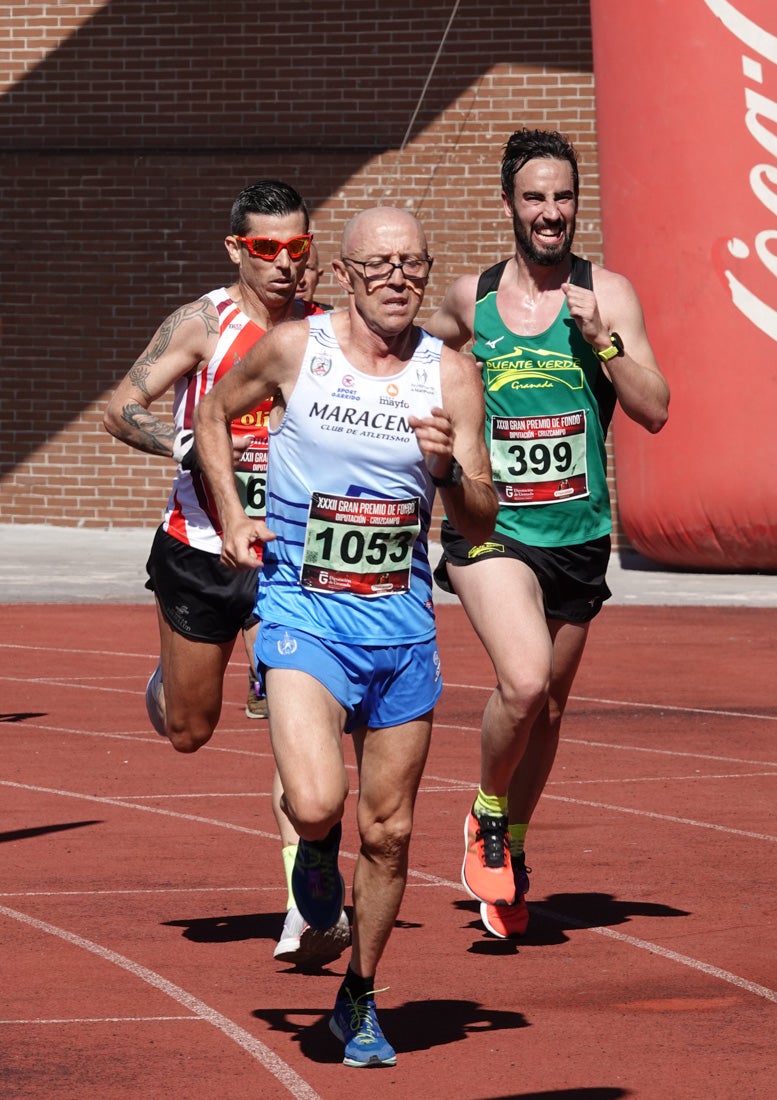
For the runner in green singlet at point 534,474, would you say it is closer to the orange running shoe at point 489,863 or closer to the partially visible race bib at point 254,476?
the orange running shoe at point 489,863

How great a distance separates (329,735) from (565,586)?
1850mm

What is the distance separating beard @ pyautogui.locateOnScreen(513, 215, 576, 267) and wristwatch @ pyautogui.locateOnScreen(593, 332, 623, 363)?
381 millimetres

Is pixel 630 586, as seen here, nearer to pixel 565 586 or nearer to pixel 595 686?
pixel 595 686

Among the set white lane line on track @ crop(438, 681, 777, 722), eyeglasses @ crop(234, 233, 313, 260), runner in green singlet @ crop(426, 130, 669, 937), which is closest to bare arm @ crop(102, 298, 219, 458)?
eyeglasses @ crop(234, 233, 313, 260)

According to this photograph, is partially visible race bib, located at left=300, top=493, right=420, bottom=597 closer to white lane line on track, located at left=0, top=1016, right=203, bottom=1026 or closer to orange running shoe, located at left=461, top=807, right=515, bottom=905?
white lane line on track, located at left=0, top=1016, right=203, bottom=1026

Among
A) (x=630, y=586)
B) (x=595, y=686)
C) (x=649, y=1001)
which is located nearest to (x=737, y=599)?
(x=630, y=586)

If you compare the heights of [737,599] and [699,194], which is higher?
[699,194]

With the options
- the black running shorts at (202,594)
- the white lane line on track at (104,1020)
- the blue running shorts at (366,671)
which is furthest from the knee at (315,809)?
the black running shorts at (202,594)

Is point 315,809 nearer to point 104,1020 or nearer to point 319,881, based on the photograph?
point 319,881

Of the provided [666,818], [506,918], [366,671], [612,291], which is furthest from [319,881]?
[666,818]

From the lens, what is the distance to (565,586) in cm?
655

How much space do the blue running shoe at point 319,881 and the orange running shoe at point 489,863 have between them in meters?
1.38

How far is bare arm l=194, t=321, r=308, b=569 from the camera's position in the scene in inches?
198

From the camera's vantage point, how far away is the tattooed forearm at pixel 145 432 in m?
6.90
